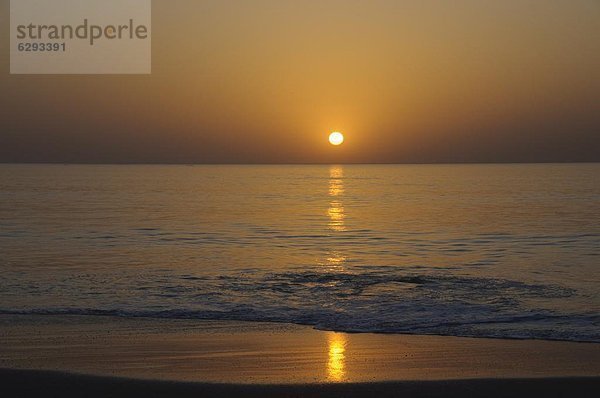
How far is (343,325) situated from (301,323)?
0.69 metres

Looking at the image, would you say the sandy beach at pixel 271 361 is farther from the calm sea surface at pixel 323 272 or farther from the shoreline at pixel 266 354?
the calm sea surface at pixel 323 272

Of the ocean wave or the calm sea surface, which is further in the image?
the calm sea surface

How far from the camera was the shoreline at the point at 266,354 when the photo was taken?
889 cm

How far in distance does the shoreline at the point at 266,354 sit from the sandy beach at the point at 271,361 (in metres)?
0.01

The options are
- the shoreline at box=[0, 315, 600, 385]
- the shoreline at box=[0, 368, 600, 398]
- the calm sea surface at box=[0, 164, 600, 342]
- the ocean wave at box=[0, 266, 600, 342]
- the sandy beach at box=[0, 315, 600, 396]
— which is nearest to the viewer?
the shoreline at box=[0, 368, 600, 398]

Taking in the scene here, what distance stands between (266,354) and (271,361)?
17.2 inches

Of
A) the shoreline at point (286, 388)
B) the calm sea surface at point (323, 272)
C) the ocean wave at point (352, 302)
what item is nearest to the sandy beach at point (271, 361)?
the shoreline at point (286, 388)

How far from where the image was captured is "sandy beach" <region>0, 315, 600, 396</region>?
8328 millimetres

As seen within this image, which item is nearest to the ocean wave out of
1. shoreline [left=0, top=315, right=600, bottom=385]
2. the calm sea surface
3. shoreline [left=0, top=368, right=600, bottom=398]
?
the calm sea surface

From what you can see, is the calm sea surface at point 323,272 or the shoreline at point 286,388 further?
the calm sea surface at point 323,272

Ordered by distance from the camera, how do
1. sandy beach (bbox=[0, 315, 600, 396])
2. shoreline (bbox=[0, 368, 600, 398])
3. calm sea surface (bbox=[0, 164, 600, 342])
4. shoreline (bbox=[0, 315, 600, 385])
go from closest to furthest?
shoreline (bbox=[0, 368, 600, 398]) → sandy beach (bbox=[0, 315, 600, 396]) → shoreline (bbox=[0, 315, 600, 385]) → calm sea surface (bbox=[0, 164, 600, 342])

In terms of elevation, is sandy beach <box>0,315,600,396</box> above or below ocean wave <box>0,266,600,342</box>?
above

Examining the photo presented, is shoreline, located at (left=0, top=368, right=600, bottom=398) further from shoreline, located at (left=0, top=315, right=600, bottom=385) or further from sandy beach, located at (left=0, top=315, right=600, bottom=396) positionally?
shoreline, located at (left=0, top=315, right=600, bottom=385)

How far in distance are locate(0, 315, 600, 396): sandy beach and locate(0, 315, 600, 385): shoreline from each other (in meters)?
0.01
